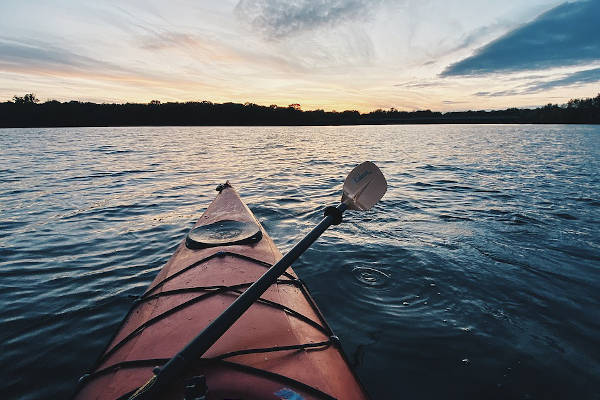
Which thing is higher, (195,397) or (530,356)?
(195,397)

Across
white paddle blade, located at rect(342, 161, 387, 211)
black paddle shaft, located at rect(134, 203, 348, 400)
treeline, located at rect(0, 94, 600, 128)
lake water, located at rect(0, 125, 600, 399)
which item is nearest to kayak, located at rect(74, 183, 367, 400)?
black paddle shaft, located at rect(134, 203, 348, 400)

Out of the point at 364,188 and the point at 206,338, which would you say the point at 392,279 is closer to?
the point at 364,188

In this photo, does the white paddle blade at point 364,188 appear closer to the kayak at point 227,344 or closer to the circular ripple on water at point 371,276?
the kayak at point 227,344

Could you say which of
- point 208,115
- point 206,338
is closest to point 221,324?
point 206,338

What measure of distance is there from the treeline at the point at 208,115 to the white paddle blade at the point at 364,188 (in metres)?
104

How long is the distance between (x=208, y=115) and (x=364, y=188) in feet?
350

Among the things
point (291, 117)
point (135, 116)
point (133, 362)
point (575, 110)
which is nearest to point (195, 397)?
point (133, 362)

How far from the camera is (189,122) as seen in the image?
10162cm

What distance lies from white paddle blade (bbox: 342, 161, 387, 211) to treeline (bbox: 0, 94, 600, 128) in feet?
340

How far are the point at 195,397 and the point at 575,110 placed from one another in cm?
13458

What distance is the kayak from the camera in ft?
5.70

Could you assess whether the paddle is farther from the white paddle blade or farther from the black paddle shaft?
the white paddle blade

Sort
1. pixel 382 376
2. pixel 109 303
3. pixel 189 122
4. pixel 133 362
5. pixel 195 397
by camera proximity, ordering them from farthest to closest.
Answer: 1. pixel 189 122
2. pixel 109 303
3. pixel 382 376
4. pixel 133 362
5. pixel 195 397

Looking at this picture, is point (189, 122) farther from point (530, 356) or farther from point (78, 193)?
point (530, 356)
